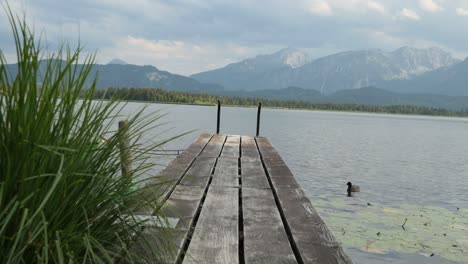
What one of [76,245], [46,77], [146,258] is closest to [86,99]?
[46,77]

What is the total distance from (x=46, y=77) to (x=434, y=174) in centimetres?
2922

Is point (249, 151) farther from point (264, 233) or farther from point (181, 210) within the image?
point (264, 233)

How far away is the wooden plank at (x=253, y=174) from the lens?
548 cm

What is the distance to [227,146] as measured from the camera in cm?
1047

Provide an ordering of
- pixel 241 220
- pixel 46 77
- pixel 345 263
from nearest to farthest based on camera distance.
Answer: pixel 46 77 < pixel 345 263 < pixel 241 220

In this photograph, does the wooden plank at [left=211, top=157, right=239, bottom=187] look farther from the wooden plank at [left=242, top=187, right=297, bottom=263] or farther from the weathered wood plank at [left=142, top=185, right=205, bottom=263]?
the wooden plank at [left=242, top=187, right=297, bottom=263]

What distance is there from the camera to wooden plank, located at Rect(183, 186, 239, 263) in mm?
2777

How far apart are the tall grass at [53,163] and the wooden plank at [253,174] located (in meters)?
3.16

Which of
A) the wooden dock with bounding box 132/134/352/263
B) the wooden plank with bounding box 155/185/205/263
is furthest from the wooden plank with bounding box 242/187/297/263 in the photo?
the wooden plank with bounding box 155/185/205/263

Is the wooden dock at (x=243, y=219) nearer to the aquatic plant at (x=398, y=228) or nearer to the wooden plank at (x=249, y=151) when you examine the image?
the wooden plank at (x=249, y=151)

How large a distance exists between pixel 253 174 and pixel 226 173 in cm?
41

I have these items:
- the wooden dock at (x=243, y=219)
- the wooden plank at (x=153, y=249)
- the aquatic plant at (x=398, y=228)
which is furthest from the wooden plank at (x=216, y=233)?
the aquatic plant at (x=398, y=228)

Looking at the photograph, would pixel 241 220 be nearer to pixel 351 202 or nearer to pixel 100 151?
pixel 100 151

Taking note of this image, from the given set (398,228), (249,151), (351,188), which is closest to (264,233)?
(249,151)
